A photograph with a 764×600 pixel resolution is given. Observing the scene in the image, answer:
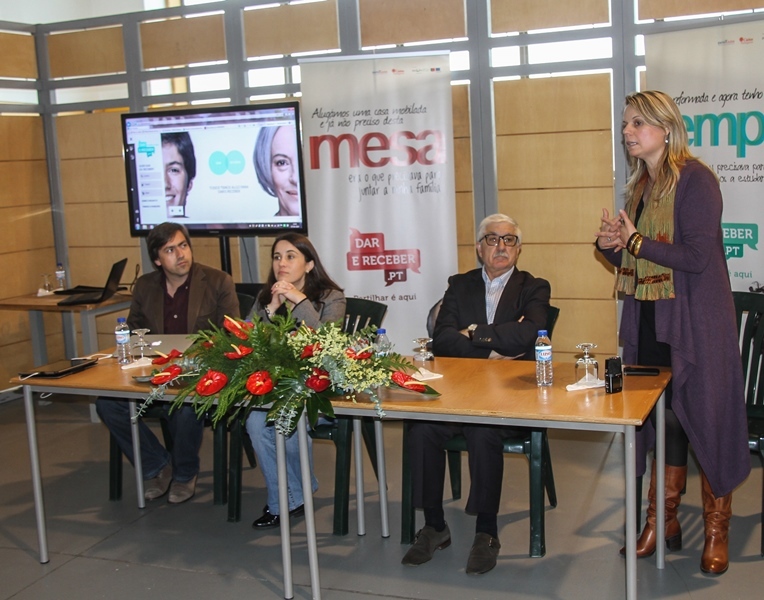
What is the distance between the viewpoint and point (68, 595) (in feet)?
11.2

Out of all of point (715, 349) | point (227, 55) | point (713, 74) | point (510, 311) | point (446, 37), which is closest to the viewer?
point (715, 349)

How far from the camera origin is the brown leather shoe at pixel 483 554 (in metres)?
3.37

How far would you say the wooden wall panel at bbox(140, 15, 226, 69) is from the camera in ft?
19.7

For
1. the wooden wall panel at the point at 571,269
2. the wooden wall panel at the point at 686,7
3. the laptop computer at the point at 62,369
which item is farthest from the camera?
the wooden wall panel at the point at 571,269

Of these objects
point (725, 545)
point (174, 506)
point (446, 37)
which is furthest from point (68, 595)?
point (446, 37)

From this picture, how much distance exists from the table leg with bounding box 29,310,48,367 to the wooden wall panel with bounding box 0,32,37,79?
1.72 m

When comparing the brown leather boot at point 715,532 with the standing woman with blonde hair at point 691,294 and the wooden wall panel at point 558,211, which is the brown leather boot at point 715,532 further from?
the wooden wall panel at point 558,211

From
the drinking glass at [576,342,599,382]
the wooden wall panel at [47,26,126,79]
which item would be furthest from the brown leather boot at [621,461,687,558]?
the wooden wall panel at [47,26,126,79]

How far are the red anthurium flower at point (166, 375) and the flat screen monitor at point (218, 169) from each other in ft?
7.80

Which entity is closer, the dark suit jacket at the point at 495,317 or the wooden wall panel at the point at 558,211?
the dark suit jacket at the point at 495,317

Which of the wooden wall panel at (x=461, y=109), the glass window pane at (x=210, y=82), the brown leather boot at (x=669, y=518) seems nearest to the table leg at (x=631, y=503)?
the brown leather boot at (x=669, y=518)

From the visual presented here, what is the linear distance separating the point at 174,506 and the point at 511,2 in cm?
338

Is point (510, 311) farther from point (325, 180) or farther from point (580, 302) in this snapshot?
point (325, 180)

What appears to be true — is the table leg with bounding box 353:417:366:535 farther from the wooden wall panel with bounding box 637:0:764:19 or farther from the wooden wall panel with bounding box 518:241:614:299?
the wooden wall panel with bounding box 637:0:764:19
